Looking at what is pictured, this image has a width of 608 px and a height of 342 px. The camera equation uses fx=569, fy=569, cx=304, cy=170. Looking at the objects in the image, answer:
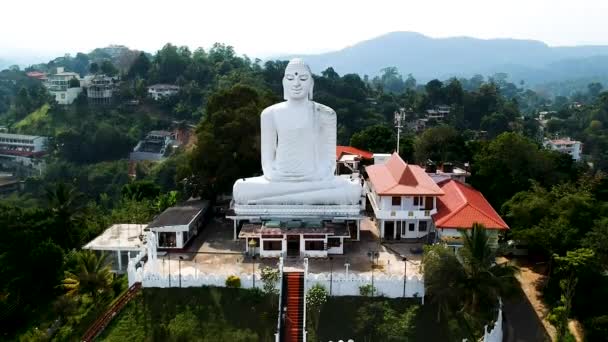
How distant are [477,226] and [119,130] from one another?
55.8 meters

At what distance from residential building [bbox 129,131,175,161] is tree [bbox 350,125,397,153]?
3002 centimetres

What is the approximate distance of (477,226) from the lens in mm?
16719

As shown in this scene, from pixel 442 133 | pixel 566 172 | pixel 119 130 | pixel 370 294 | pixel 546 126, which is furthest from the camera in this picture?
Result: pixel 546 126

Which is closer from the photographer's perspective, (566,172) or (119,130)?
(566,172)

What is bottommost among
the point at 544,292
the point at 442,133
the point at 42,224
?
the point at 544,292

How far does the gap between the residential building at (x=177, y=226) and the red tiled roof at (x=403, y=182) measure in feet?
25.0

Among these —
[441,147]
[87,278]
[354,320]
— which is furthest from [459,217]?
[441,147]

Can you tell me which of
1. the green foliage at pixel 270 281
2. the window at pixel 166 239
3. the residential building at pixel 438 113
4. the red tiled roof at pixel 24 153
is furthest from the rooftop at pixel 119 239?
the residential building at pixel 438 113

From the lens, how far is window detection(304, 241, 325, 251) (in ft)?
68.7

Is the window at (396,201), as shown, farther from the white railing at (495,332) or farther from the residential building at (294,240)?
the white railing at (495,332)

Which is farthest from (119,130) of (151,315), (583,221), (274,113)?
(583,221)

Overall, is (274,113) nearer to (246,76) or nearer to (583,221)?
(583,221)

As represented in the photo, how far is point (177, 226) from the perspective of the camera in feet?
70.7

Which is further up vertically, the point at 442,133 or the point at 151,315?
the point at 442,133
